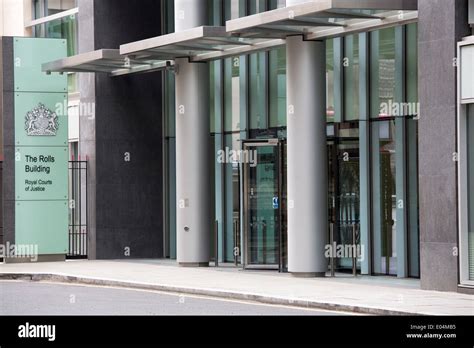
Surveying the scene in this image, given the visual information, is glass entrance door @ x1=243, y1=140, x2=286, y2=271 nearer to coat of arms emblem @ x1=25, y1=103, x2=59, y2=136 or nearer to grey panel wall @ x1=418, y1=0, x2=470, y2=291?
coat of arms emblem @ x1=25, y1=103, x2=59, y2=136

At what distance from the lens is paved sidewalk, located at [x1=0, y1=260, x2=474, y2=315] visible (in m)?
19.0

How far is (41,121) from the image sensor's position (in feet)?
101

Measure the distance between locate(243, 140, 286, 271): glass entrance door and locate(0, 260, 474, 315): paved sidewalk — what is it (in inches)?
25.8

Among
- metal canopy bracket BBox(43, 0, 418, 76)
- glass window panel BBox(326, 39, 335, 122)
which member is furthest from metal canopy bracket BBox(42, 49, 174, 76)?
glass window panel BBox(326, 39, 335, 122)

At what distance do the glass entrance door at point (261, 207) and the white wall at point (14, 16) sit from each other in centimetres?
1340

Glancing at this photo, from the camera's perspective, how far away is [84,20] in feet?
108

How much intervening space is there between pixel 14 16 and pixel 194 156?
1265cm

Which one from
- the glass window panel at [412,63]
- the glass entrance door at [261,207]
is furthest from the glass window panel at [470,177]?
the glass entrance door at [261,207]

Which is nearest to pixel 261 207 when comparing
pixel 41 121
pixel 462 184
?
pixel 41 121

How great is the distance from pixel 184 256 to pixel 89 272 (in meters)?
2.53

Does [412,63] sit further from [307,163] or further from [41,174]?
[41,174]

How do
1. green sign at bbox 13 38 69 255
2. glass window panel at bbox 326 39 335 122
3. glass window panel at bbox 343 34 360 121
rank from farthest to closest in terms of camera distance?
green sign at bbox 13 38 69 255 → glass window panel at bbox 326 39 335 122 → glass window panel at bbox 343 34 360 121
